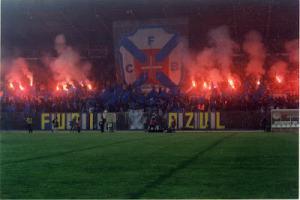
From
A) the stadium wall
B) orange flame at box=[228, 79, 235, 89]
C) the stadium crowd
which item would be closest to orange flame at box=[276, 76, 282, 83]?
the stadium crowd

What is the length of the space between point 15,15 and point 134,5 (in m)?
9.64

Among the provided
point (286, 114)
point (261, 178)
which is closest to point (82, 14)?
point (286, 114)

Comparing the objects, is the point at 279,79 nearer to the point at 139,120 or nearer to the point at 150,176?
the point at 139,120

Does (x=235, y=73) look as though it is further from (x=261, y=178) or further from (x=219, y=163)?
(x=261, y=178)

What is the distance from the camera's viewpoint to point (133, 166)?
1262cm

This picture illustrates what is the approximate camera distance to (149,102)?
128ft

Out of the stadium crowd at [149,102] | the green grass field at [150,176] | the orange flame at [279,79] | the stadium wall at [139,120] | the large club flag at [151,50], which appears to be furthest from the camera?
the large club flag at [151,50]

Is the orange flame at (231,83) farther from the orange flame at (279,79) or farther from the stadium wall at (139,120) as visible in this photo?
the stadium wall at (139,120)

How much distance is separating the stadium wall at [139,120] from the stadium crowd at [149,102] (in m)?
0.51

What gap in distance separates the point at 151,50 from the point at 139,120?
654 cm

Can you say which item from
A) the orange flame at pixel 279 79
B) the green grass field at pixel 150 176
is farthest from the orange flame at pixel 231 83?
the green grass field at pixel 150 176

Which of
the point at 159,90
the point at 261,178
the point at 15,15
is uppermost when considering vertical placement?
the point at 15,15

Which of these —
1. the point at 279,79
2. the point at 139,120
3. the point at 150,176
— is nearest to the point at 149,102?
the point at 139,120

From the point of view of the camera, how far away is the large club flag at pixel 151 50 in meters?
41.8
